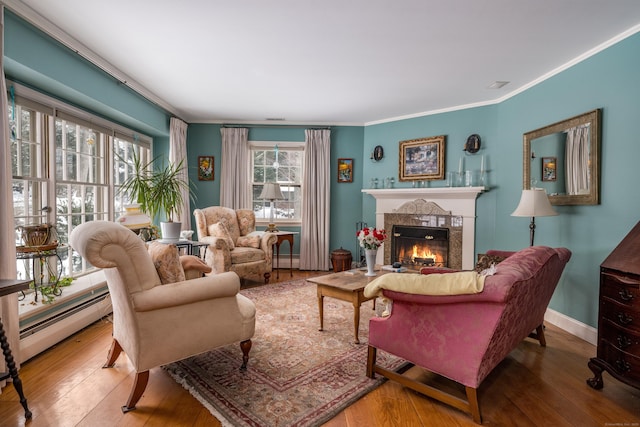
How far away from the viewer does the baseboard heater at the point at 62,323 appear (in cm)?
251

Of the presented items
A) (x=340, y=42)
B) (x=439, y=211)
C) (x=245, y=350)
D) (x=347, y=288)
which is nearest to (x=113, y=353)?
(x=245, y=350)

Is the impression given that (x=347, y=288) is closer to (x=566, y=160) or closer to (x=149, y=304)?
(x=149, y=304)

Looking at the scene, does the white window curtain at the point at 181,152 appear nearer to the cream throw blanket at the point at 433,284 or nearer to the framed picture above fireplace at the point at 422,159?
the framed picture above fireplace at the point at 422,159

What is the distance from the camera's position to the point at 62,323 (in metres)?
2.87

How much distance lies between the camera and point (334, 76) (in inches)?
147

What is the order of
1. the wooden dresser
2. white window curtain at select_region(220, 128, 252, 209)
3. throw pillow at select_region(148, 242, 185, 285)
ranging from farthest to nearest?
1. white window curtain at select_region(220, 128, 252, 209)
2. throw pillow at select_region(148, 242, 185, 285)
3. the wooden dresser

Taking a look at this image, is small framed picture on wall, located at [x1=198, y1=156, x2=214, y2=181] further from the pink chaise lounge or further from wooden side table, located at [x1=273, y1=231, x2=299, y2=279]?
the pink chaise lounge

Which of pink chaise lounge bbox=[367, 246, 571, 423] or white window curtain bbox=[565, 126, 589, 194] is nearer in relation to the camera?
pink chaise lounge bbox=[367, 246, 571, 423]

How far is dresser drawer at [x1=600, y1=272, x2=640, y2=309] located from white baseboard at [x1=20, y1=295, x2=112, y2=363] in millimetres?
3921

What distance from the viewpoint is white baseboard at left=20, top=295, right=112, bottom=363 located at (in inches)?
98.0

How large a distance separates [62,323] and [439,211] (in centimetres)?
460

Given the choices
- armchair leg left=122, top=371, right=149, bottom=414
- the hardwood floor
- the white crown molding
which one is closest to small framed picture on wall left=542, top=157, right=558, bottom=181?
the white crown molding

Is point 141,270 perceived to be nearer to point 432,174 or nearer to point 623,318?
point 623,318

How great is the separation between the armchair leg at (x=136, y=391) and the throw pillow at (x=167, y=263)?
52 cm
